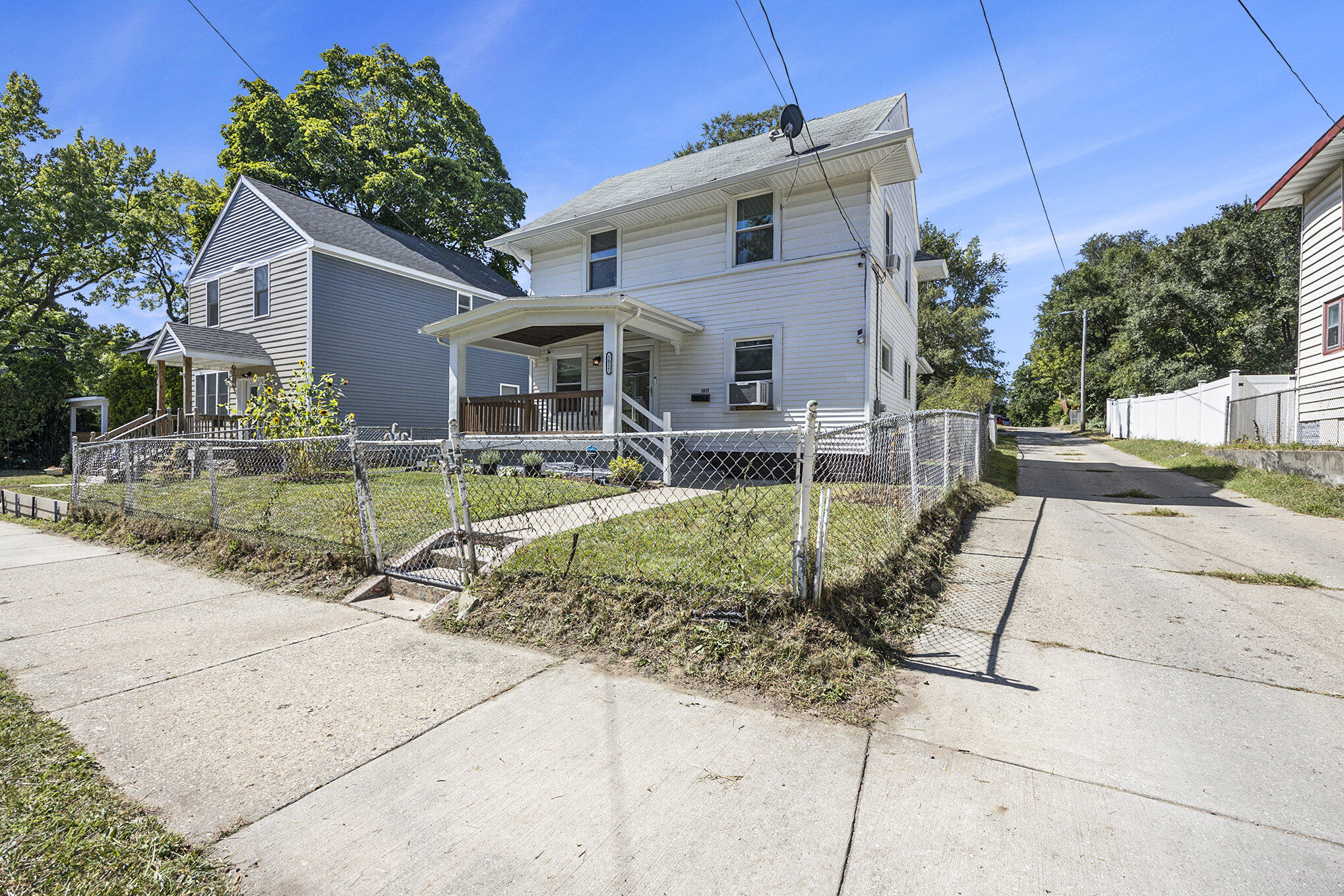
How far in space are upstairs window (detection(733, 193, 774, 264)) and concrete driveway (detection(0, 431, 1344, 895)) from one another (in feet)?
28.9

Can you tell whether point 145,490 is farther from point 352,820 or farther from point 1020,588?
point 1020,588

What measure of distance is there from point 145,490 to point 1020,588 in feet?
33.3

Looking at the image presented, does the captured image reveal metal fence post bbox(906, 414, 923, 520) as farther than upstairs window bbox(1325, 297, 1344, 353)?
No

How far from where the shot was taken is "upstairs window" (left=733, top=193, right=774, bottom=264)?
11.4 metres

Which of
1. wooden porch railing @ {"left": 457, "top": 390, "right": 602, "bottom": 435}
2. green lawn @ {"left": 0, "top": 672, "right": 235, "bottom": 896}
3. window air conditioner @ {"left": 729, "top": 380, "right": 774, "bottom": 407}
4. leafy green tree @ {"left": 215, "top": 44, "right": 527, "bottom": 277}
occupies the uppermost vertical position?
leafy green tree @ {"left": 215, "top": 44, "right": 527, "bottom": 277}

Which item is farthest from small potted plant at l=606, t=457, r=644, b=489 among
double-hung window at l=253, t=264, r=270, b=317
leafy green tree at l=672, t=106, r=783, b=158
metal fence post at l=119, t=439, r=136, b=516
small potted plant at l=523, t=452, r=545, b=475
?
leafy green tree at l=672, t=106, r=783, b=158

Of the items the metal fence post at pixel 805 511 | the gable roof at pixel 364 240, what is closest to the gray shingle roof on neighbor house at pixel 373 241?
the gable roof at pixel 364 240

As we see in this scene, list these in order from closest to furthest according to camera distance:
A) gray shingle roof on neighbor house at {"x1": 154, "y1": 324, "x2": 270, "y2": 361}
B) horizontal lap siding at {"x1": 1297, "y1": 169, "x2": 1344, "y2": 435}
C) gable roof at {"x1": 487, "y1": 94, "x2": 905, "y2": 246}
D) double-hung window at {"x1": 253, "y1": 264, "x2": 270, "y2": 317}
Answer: horizontal lap siding at {"x1": 1297, "y1": 169, "x2": 1344, "y2": 435} < gable roof at {"x1": 487, "y1": 94, "x2": 905, "y2": 246} < gray shingle roof on neighbor house at {"x1": 154, "y1": 324, "x2": 270, "y2": 361} < double-hung window at {"x1": 253, "y1": 264, "x2": 270, "y2": 317}

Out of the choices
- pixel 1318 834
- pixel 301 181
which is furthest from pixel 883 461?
pixel 301 181

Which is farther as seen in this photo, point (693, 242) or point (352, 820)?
point (693, 242)

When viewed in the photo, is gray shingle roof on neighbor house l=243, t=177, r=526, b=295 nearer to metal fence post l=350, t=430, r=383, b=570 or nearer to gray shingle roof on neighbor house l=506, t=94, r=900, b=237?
gray shingle roof on neighbor house l=506, t=94, r=900, b=237

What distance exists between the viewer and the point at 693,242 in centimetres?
1224

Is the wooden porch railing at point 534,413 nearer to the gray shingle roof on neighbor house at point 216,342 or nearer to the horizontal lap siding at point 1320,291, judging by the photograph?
the gray shingle roof on neighbor house at point 216,342

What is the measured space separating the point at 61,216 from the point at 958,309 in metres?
39.7
